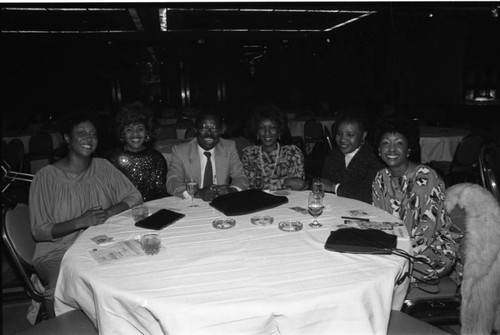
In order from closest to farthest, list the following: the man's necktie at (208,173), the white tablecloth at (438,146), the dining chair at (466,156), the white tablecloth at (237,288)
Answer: the white tablecloth at (237,288) → the man's necktie at (208,173) → the dining chair at (466,156) → the white tablecloth at (438,146)

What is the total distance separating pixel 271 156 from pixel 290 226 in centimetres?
153

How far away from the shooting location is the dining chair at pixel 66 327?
1685mm

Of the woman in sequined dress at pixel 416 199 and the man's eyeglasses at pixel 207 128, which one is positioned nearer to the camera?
the woman in sequined dress at pixel 416 199

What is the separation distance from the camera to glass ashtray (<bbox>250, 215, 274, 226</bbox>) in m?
2.02

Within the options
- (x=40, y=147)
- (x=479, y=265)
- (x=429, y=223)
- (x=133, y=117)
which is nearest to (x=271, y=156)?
(x=133, y=117)

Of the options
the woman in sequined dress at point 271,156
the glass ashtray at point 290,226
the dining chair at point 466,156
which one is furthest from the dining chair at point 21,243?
the dining chair at point 466,156

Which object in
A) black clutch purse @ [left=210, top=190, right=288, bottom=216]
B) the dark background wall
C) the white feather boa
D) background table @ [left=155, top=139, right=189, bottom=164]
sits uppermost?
the dark background wall

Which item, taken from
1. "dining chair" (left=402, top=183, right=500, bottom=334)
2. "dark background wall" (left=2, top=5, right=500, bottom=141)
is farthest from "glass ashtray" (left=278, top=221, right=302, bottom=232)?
"dark background wall" (left=2, top=5, right=500, bottom=141)

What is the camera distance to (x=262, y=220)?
6.75 feet

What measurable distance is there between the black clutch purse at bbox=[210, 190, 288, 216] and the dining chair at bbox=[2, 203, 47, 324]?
111 cm

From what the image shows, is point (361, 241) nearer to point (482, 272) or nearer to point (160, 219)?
point (482, 272)

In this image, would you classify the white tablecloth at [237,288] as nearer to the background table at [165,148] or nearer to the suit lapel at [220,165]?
the suit lapel at [220,165]

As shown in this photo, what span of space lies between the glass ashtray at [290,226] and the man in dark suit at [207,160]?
3.97ft

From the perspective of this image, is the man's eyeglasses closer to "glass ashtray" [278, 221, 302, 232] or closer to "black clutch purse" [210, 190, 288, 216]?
"black clutch purse" [210, 190, 288, 216]
